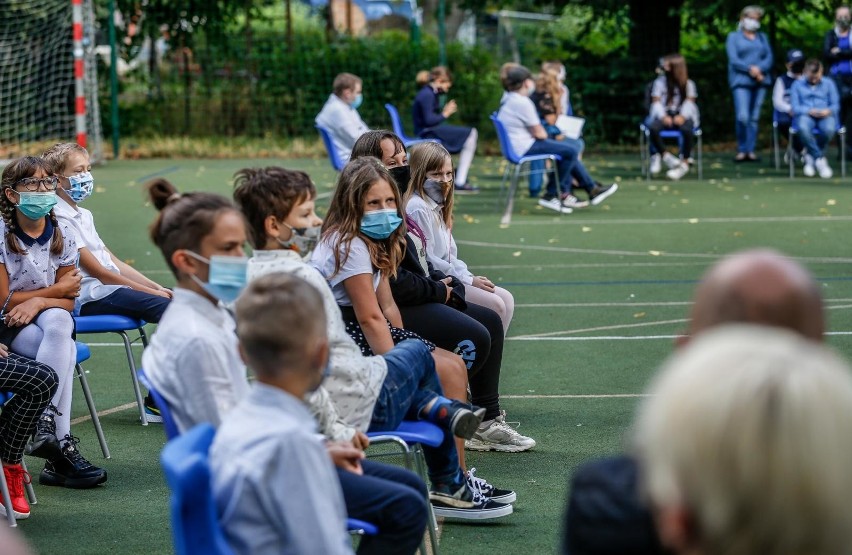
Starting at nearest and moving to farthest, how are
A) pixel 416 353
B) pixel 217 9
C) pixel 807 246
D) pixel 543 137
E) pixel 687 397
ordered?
pixel 687 397, pixel 416 353, pixel 807 246, pixel 543 137, pixel 217 9

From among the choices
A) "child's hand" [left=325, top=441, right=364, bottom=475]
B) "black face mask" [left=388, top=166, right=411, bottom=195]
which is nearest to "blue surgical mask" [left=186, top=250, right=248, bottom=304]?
"child's hand" [left=325, top=441, right=364, bottom=475]

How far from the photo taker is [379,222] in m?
4.70

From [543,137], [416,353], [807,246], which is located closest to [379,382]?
[416,353]

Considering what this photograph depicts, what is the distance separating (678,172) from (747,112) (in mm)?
1948

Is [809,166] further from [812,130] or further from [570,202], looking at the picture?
[570,202]

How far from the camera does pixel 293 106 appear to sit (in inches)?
868

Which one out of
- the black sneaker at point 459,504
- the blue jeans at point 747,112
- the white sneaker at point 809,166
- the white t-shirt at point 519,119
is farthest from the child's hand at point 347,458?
the blue jeans at point 747,112

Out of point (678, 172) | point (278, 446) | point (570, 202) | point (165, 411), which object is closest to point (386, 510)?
point (165, 411)

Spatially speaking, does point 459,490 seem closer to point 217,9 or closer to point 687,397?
point 687,397

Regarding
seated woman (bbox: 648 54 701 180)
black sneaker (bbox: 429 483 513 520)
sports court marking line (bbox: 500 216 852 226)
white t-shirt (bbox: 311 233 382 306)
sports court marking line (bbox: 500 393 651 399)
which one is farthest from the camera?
seated woman (bbox: 648 54 701 180)

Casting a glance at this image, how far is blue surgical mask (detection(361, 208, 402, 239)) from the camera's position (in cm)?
469

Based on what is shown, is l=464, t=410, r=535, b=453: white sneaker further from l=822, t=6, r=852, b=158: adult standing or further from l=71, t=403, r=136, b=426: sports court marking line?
l=822, t=6, r=852, b=158: adult standing

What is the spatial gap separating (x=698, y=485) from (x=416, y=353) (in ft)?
8.77

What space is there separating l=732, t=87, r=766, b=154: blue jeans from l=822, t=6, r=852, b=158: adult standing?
1009 millimetres
